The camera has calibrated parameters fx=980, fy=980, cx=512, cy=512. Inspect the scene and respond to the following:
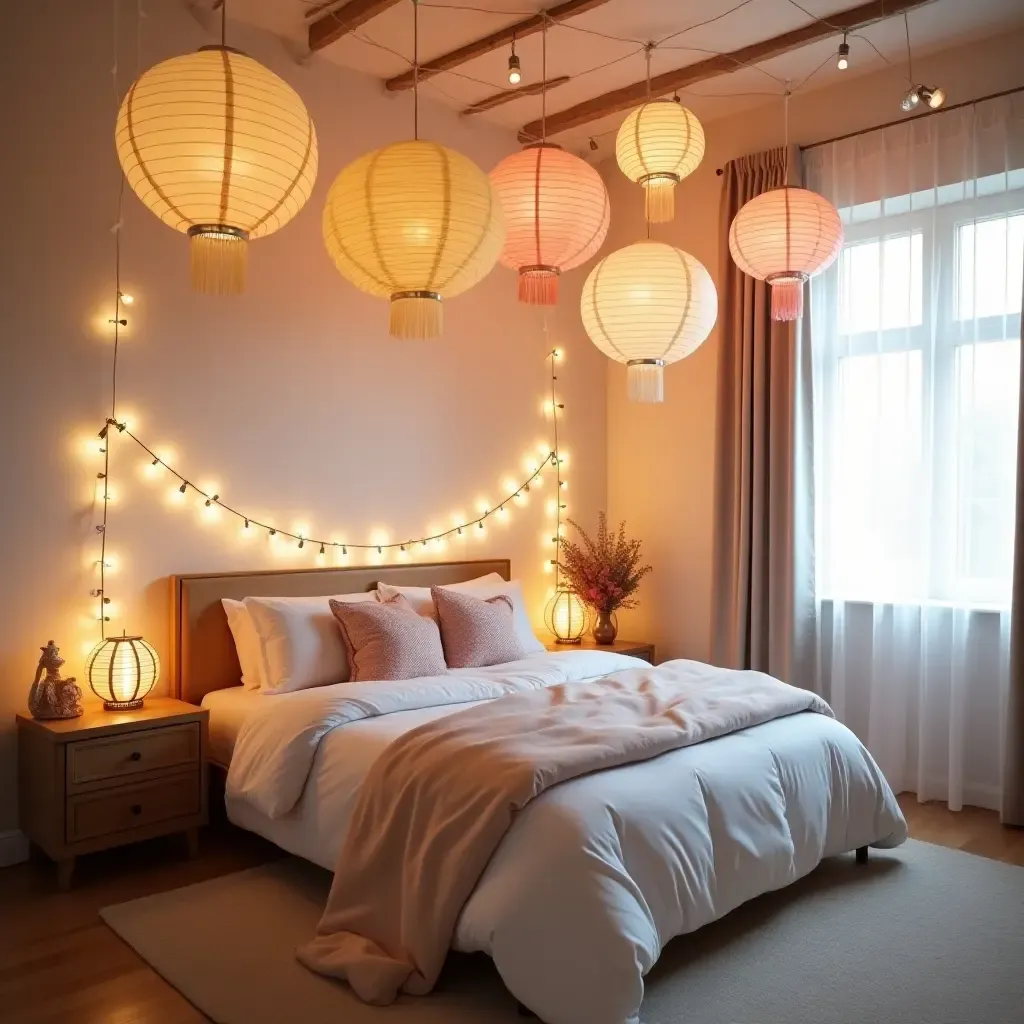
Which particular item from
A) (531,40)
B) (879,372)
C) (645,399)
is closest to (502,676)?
(645,399)

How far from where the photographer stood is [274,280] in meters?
4.15

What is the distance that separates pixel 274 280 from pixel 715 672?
2423 mm

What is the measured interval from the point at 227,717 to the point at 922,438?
10.2ft

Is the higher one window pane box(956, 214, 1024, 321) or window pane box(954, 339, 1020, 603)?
window pane box(956, 214, 1024, 321)

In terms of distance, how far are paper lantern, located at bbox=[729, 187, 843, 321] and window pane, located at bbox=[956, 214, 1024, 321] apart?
44.4 inches

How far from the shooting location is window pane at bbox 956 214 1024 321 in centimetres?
401

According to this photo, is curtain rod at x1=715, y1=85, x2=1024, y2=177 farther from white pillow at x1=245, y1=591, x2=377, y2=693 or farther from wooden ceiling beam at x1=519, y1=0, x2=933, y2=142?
white pillow at x1=245, y1=591, x2=377, y2=693

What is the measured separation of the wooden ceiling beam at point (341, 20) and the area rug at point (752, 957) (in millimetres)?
3189

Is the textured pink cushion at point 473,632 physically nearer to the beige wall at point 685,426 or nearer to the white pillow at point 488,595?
the white pillow at point 488,595

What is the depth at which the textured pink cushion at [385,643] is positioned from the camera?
3.69 metres

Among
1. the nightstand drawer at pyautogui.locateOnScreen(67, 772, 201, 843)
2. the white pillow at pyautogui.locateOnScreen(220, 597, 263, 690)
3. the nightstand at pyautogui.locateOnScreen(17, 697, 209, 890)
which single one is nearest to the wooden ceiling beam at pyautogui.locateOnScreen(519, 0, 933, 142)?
the white pillow at pyautogui.locateOnScreen(220, 597, 263, 690)

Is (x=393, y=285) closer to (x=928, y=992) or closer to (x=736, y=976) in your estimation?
(x=736, y=976)

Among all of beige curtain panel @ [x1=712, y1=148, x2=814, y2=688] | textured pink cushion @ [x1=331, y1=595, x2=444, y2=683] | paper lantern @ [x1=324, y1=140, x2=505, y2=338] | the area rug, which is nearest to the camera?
paper lantern @ [x1=324, y1=140, x2=505, y2=338]

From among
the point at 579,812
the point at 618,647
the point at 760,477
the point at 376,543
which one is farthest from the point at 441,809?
the point at 760,477
